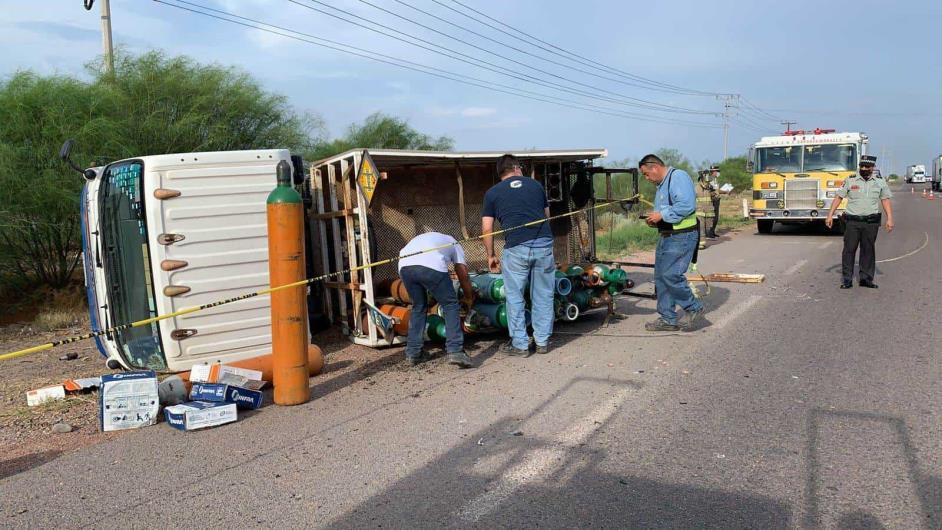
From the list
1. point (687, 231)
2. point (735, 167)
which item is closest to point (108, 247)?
point (687, 231)

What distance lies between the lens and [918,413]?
4.55 meters

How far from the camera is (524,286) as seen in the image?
6750mm

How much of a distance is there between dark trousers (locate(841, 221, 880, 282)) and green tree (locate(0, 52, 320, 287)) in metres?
10.6

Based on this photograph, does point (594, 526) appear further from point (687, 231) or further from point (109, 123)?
point (109, 123)

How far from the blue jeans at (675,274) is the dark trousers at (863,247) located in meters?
3.79

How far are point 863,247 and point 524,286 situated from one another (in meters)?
5.88

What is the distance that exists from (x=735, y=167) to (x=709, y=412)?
182 feet

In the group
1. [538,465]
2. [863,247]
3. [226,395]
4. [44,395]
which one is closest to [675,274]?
[538,465]

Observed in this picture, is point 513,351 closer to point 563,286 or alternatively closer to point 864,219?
point 563,286

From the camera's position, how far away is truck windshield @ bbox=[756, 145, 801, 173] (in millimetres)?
18609

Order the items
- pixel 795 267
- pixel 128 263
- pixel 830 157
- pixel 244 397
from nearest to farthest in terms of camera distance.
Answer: pixel 244 397, pixel 128 263, pixel 795 267, pixel 830 157

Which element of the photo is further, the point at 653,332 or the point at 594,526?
the point at 653,332

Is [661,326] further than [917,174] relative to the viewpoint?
No

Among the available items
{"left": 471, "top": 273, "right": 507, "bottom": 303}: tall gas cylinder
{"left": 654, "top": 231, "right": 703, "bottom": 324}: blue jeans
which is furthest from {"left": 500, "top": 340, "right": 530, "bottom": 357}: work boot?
{"left": 654, "top": 231, "right": 703, "bottom": 324}: blue jeans
